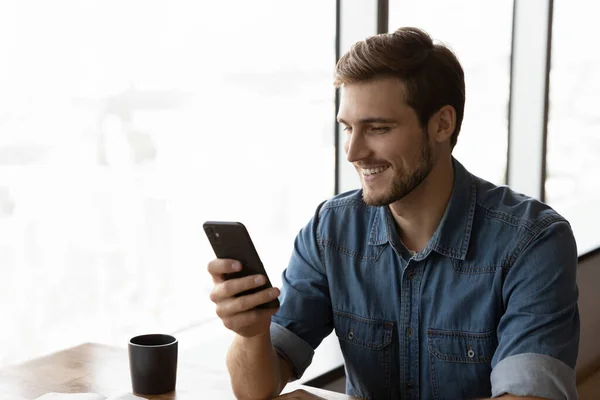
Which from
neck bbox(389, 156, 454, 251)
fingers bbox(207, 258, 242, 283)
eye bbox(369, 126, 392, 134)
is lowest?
fingers bbox(207, 258, 242, 283)

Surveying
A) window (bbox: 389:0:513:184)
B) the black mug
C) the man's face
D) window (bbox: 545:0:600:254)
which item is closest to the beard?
the man's face

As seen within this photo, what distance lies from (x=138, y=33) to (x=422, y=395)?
1012 millimetres

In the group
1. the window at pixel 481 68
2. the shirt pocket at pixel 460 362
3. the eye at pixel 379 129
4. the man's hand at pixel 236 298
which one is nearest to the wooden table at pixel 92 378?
the man's hand at pixel 236 298

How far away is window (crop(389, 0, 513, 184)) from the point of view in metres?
3.01

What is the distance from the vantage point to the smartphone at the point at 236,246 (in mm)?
1306

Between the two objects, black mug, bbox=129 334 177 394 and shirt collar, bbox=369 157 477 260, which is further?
shirt collar, bbox=369 157 477 260

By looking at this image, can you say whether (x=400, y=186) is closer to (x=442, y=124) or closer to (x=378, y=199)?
(x=378, y=199)

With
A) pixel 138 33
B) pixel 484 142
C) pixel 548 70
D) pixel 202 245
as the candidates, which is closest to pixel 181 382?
pixel 202 245

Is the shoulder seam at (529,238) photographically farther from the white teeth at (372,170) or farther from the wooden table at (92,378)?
the wooden table at (92,378)

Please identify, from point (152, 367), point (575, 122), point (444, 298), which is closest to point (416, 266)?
point (444, 298)

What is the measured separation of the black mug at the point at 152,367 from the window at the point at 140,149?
0.50 m

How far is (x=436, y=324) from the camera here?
5.13 ft

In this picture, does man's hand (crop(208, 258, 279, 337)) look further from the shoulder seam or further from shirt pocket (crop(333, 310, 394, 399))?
the shoulder seam

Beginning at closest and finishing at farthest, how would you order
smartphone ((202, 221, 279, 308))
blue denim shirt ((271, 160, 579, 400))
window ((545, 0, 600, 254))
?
1. smartphone ((202, 221, 279, 308))
2. blue denim shirt ((271, 160, 579, 400))
3. window ((545, 0, 600, 254))
